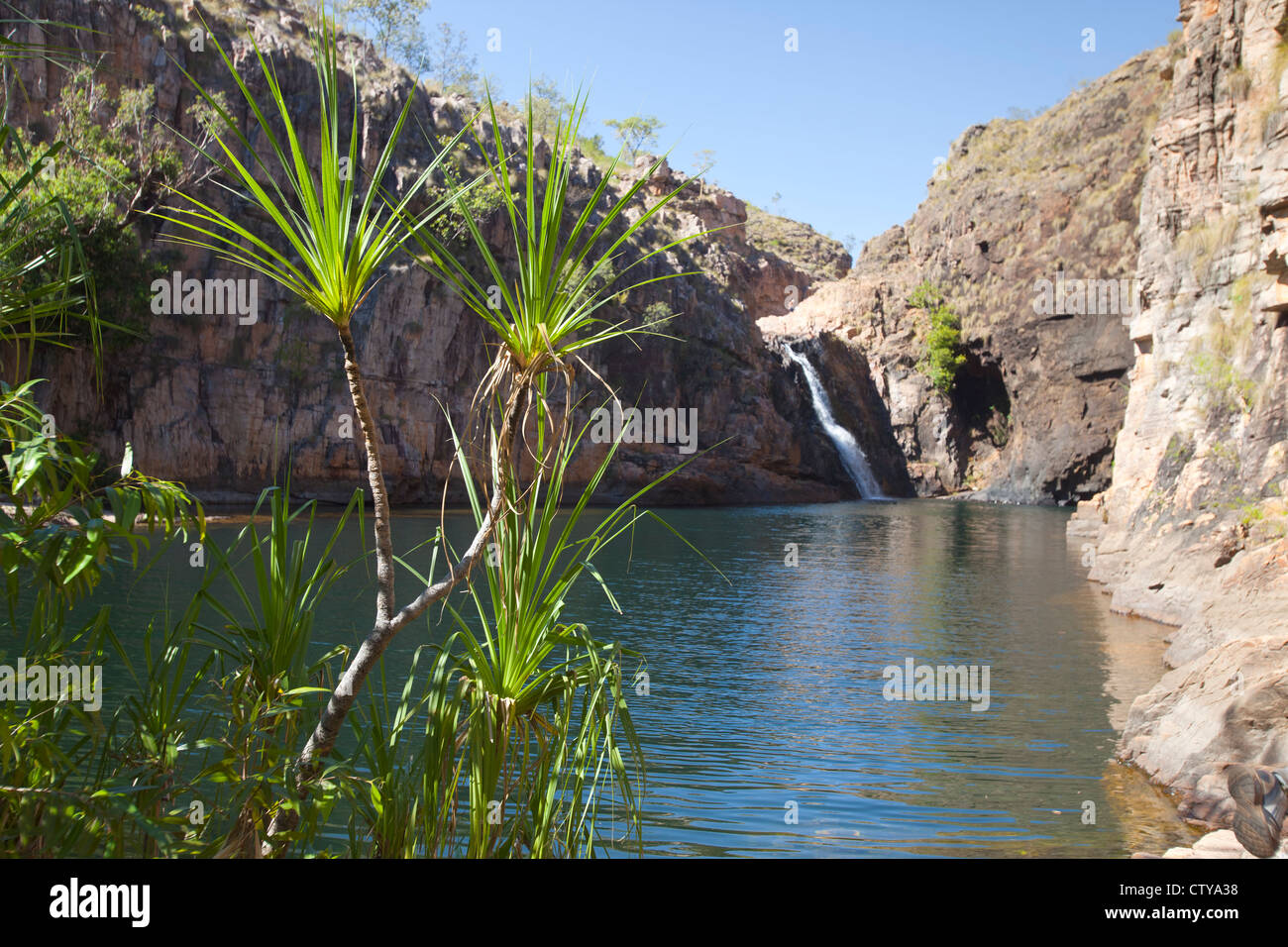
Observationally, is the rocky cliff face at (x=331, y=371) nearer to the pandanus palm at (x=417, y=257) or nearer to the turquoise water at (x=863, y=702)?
the turquoise water at (x=863, y=702)

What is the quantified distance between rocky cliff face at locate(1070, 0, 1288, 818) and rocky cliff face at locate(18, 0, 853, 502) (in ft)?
34.2

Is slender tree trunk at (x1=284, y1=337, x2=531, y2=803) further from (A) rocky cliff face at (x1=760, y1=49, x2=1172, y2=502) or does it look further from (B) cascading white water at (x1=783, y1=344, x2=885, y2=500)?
(B) cascading white water at (x1=783, y1=344, x2=885, y2=500)

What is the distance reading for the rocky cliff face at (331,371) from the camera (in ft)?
107

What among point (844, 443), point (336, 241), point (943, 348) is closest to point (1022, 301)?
point (943, 348)

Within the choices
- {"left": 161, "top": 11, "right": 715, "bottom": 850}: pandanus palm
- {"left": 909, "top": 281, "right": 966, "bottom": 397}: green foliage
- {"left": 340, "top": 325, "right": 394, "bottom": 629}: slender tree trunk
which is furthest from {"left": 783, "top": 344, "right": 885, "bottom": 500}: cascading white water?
{"left": 340, "top": 325, "right": 394, "bottom": 629}: slender tree trunk

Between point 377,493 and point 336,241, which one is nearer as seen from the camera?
point 336,241

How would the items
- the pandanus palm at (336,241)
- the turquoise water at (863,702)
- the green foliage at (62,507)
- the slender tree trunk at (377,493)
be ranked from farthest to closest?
the turquoise water at (863,702)
the slender tree trunk at (377,493)
the pandanus palm at (336,241)
the green foliage at (62,507)

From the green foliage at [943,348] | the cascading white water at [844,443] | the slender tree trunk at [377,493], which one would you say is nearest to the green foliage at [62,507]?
the slender tree trunk at [377,493]

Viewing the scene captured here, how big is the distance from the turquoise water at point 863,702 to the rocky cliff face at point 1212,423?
2.61 ft

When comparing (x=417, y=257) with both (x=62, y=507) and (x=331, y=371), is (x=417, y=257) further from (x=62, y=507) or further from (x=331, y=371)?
(x=331, y=371)

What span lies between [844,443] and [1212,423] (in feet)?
131

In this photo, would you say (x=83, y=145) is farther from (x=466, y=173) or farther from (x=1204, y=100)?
(x=1204, y=100)

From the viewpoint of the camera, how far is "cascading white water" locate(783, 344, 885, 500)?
187 feet

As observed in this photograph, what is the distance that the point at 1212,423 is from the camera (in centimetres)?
1778
